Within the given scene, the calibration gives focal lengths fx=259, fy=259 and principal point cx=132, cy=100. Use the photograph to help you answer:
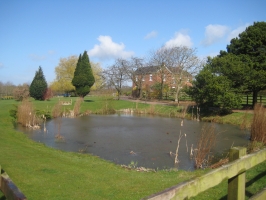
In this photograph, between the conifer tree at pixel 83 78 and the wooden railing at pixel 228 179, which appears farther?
the conifer tree at pixel 83 78

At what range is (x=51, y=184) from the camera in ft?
18.1

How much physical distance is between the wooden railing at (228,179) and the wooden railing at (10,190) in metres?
1.08

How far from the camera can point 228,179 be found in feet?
8.55

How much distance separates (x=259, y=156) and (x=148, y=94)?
39784 millimetres

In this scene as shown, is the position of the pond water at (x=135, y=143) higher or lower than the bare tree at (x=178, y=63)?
lower

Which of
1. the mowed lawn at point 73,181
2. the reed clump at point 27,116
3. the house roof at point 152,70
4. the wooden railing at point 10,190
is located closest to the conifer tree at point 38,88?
the house roof at point 152,70

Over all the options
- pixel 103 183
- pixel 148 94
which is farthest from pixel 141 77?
pixel 103 183

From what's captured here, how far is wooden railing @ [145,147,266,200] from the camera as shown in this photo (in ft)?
6.68

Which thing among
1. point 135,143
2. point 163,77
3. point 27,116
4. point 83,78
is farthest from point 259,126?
point 163,77

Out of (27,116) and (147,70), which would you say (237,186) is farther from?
(147,70)

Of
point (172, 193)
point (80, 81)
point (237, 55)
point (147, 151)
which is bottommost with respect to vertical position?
point (147, 151)

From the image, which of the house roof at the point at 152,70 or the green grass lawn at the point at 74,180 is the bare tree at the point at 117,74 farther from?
the green grass lawn at the point at 74,180

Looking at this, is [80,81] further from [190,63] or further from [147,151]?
[147,151]

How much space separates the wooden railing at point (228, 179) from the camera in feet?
6.68
